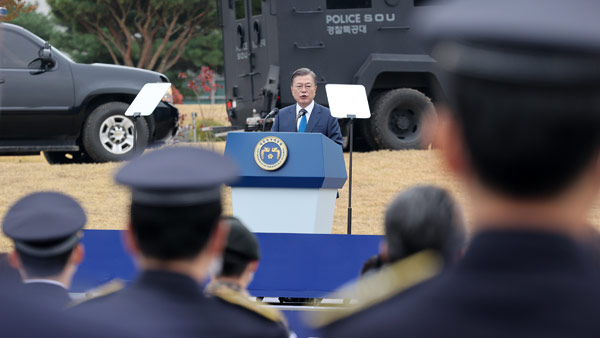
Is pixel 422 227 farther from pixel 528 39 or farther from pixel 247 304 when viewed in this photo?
pixel 528 39

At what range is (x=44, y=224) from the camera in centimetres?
196

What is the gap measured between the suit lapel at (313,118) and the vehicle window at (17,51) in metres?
6.43

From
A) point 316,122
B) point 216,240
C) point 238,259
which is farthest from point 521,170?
point 316,122

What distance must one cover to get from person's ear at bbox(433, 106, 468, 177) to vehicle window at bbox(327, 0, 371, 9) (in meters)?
12.0

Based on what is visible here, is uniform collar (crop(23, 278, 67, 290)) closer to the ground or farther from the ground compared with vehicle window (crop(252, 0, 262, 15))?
closer to the ground

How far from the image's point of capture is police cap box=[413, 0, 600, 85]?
3.36ft

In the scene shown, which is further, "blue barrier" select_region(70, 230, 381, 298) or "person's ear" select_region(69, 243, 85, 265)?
"blue barrier" select_region(70, 230, 381, 298)

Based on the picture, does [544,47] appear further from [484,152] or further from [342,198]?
[342,198]

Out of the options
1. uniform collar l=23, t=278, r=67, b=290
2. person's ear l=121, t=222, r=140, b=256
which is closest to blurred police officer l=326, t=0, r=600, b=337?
person's ear l=121, t=222, r=140, b=256

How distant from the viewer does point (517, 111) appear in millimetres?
1049

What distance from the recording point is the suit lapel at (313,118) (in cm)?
666

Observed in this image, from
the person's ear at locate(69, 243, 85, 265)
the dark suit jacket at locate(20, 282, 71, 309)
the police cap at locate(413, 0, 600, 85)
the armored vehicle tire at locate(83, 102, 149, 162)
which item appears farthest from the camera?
the armored vehicle tire at locate(83, 102, 149, 162)

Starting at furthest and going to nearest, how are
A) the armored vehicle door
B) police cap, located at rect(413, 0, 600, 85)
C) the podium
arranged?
1. the armored vehicle door
2. the podium
3. police cap, located at rect(413, 0, 600, 85)

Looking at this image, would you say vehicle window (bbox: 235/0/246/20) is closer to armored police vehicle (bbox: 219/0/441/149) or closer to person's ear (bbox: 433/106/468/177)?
armored police vehicle (bbox: 219/0/441/149)
